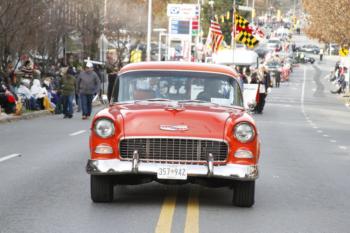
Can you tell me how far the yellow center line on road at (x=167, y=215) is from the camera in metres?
9.53

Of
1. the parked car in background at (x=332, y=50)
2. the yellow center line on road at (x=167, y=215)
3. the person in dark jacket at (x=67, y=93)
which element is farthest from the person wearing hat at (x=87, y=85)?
the parked car in background at (x=332, y=50)

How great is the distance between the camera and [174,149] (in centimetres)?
1078

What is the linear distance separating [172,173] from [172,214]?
0.48m

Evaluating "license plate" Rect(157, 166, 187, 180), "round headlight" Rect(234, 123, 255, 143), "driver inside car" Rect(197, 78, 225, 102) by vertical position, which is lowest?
"license plate" Rect(157, 166, 187, 180)

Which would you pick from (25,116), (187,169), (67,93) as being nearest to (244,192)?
(187,169)

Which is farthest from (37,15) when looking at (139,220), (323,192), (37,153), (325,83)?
(325,83)

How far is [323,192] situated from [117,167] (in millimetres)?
3681

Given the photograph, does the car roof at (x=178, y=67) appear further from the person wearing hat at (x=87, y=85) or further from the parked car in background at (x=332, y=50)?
the parked car in background at (x=332, y=50)

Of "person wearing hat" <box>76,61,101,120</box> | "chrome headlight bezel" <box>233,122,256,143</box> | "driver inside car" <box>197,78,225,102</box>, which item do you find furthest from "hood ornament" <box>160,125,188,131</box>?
"person wearing hat" <box>76,61,101,120</box>

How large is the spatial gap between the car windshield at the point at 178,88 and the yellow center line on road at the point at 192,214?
3.82 ft

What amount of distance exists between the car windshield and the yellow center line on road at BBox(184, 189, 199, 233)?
116 centimetres

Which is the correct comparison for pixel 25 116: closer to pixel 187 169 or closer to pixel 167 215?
pixel 187 169

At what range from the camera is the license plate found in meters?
10.6

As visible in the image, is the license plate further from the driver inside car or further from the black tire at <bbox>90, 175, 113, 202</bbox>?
the driver inside car
